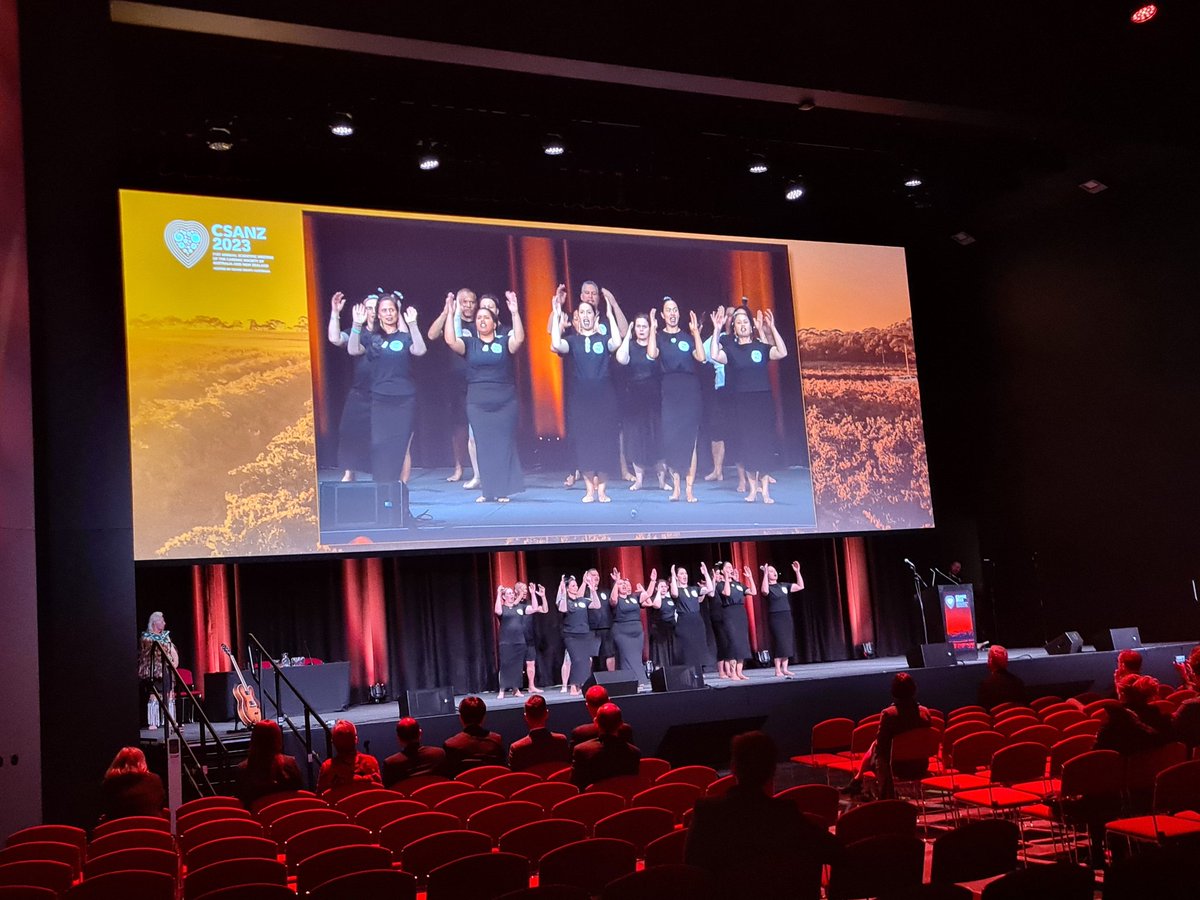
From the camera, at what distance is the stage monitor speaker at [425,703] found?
956 centimetres

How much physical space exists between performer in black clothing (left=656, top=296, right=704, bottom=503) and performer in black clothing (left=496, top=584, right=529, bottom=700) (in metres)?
2.16

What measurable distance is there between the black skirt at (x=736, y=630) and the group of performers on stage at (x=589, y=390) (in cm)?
135

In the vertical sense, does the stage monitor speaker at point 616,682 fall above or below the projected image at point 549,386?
below

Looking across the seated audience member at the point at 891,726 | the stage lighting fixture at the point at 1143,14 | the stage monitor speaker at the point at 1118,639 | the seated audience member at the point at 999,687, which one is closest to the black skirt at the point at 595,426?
the seated audience member at the point at 999,687

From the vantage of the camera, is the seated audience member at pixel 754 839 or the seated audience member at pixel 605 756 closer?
the seated audience member at pixel 754 839

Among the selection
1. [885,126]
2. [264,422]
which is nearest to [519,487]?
[264,422]

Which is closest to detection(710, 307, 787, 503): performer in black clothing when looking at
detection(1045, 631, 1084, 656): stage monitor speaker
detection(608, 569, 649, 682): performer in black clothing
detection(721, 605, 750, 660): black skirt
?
detection(721, 605, 750, 660): black skirt

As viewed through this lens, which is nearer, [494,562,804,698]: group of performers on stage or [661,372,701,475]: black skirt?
[494,562,804,698]: group of performers on stage

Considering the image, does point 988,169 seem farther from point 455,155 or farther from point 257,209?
point 257,209

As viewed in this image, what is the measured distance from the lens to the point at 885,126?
40.2 feet

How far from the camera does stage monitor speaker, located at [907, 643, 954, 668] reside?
11586mm

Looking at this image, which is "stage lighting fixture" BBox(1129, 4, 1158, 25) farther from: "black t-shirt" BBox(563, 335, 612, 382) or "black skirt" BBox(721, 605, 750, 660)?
"black skirt" BBox(721, 605, 750, 660)

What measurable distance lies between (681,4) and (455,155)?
3.43m

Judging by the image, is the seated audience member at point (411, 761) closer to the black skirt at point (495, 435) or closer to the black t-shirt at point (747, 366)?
the black skirt at point (495, 435)
